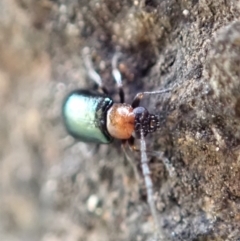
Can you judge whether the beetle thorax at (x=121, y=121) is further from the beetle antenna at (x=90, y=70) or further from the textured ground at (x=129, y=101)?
the beetle antenna at (x=90, y=70)

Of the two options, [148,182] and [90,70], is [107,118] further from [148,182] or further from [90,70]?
[148,182]

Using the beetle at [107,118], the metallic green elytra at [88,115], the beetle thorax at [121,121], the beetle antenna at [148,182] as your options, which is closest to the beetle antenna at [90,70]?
the beetle at [107,118]

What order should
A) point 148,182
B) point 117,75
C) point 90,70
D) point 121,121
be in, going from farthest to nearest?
point 90,70, point 117,75, point 121,121, point 148,182

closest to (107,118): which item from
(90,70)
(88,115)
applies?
(88,115)

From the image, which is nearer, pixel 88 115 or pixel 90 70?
pixel 88 115

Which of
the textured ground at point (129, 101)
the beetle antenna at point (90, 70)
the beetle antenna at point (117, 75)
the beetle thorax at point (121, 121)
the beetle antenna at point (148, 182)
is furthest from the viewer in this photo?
the beetle antenna at point (90, 70)

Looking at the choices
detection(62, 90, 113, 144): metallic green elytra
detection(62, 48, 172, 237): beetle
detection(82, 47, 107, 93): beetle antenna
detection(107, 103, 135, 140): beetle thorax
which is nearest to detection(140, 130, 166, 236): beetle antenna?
detection(62, 48, 172, 237): beetle

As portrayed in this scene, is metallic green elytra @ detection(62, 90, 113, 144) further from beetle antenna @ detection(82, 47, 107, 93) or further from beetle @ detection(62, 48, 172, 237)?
beetle antenna @ detection(82, 47, 107, 93)
